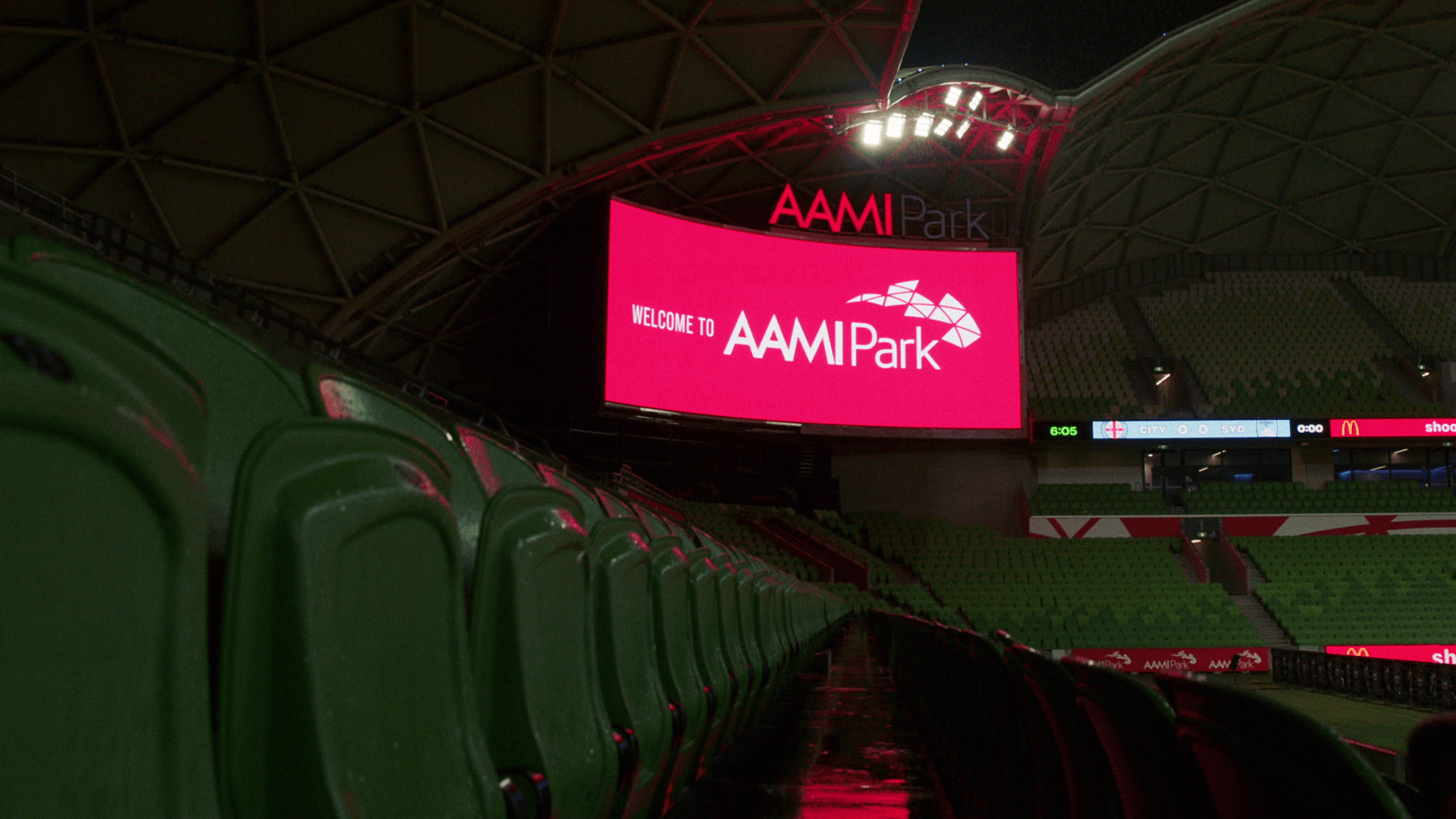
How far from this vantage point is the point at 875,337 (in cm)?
1622

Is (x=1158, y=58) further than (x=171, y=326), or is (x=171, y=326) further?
(x=1158, y=58)

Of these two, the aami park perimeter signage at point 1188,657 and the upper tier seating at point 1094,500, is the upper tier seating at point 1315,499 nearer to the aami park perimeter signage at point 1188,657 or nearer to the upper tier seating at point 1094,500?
the upper tier seating at point 1094,500

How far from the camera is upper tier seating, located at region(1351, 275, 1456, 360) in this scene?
2405cm

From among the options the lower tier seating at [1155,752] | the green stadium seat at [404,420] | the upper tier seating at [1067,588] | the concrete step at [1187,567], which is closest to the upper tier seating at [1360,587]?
the concrete step at [1187,567]

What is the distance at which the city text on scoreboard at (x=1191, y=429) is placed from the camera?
20.5m

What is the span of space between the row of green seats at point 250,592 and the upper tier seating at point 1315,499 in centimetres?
2176

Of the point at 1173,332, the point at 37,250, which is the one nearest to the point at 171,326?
the point at 37,250

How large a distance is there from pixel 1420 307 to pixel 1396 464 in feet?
18.3

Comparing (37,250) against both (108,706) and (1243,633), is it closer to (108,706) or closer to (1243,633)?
(108,706)

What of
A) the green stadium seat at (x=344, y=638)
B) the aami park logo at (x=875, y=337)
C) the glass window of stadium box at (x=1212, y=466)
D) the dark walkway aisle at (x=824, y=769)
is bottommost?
the dark walkway aisle at (x=824, y=769)

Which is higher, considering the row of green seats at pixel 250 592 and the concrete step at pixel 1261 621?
the row of green seats at pixel 250 592

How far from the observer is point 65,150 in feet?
36.3

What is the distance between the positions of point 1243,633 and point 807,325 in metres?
8.17

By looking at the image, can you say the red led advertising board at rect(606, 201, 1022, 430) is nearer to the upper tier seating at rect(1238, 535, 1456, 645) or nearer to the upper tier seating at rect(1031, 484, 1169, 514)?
the upper tier seating at rect(1031, 484, 1169, 514)
